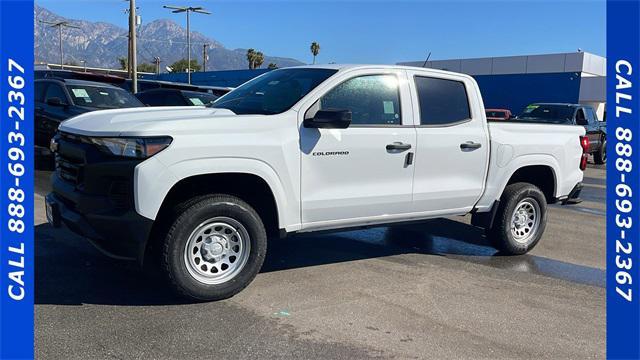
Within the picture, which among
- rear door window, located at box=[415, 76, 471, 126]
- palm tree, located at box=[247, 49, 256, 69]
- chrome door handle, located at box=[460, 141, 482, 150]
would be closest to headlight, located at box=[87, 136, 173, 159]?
rear door window, located at box=[415, 76, 471, 126]

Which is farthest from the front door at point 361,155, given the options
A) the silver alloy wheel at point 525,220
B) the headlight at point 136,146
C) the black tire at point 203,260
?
the silver alloy wheel at point 525,220

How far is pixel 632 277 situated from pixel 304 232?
2.50 m

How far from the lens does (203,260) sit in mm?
4336

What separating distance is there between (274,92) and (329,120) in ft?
2.69

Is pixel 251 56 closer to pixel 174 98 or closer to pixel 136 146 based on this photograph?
pixel 174 98

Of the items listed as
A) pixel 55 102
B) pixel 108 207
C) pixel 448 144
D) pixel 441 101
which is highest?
pixel 55 102

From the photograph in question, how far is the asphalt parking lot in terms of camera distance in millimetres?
3648

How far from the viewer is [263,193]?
462 cm

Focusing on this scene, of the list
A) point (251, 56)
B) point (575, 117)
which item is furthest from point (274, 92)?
point (251, 56)

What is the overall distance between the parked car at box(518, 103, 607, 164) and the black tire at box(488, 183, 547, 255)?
1010 cm

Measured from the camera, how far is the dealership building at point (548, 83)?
33719mm

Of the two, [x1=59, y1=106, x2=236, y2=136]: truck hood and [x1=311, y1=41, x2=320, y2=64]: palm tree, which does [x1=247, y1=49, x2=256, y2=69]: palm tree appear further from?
[x1=59, y1=106, x2=236, y2=136]: truck hood

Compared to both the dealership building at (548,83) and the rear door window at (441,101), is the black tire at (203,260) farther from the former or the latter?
the dealership building at (548,83)

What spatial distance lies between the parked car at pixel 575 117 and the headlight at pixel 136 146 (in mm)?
13771
